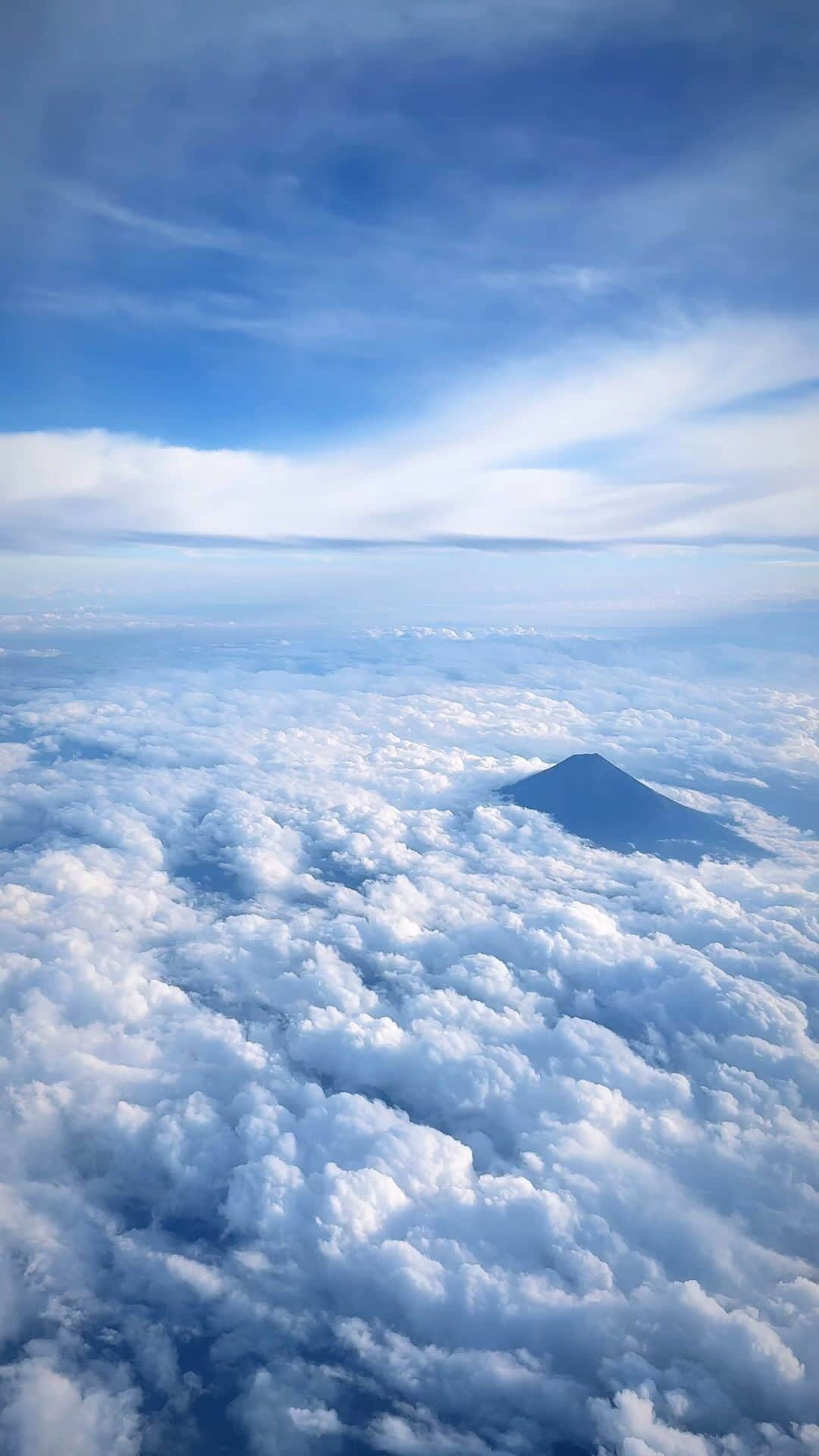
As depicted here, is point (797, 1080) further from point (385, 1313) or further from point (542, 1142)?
point (385, 1313)

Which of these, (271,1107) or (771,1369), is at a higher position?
(271,1107)

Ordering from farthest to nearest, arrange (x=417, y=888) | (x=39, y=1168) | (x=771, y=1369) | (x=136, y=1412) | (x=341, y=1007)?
1. (x=417, y=888)
2. (x=341, y=1007)
3. (x=39, y=1168)
4. (x=136, y=1412)
5. (x=771, y=1369)

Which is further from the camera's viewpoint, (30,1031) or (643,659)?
(643,659)

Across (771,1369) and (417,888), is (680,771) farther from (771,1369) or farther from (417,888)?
(771,1369)

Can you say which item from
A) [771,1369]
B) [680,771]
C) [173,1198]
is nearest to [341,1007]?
[173,1198]

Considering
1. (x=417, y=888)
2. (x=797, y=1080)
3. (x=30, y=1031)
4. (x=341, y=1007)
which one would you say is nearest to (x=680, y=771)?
(x=417, y=888)

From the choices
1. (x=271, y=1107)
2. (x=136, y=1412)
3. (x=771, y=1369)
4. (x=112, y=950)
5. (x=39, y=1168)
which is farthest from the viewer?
(x=112, y=950)

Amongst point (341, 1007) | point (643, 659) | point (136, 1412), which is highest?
point (643, 659)
